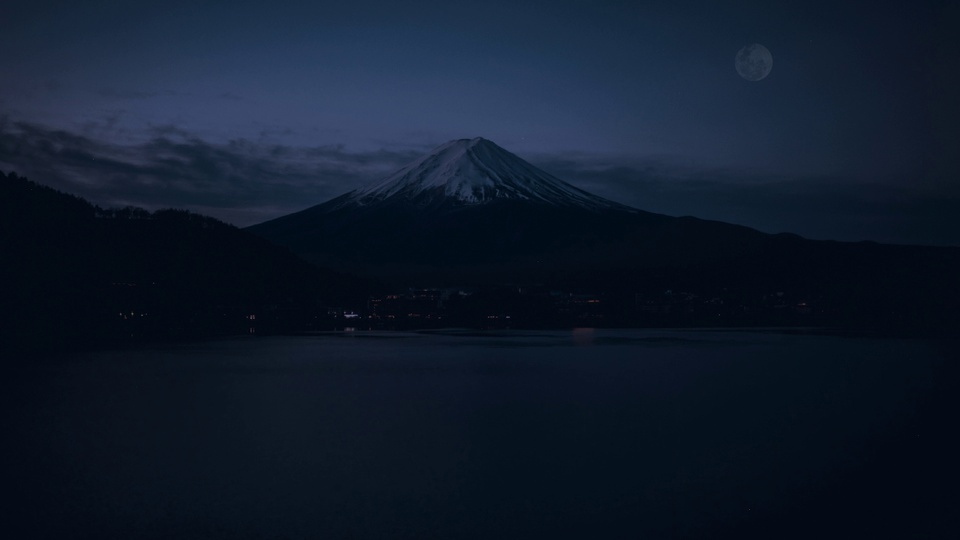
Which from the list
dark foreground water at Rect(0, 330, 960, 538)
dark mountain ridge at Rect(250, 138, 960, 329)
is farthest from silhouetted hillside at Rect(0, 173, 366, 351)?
dark mountain ridge at Rect(250, 138, 960, 329)

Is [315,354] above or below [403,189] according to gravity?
below

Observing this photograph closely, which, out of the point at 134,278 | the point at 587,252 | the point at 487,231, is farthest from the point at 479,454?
the point at 487,231

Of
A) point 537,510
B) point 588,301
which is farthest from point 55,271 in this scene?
point 588,301

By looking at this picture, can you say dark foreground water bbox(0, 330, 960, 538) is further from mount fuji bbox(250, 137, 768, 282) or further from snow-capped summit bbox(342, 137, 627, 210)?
snow-capped summit bbox(342, 137, 627, 210)

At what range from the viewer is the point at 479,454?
34.8 ft

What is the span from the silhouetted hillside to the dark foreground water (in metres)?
14.0

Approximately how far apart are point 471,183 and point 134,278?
59.9 meters

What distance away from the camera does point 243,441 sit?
449 inches

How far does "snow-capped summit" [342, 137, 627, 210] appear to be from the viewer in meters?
96.4

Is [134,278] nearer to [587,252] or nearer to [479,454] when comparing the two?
[479,454]

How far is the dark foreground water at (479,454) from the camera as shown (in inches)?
292

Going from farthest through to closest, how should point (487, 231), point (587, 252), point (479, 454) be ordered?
1. point (487, 231)
2. point (587, 252)
3. point (479, 454)

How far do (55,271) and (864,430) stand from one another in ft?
108

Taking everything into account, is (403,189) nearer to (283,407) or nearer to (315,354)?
(315,354)
